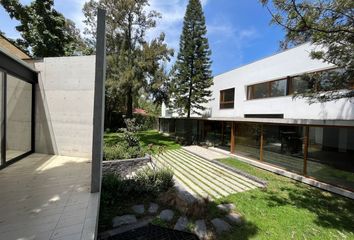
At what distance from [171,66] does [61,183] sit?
1246cm

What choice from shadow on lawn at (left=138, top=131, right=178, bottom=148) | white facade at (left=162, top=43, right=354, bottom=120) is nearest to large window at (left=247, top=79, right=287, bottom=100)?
white facade at (left=162, top=43, right=354, bottom=120)

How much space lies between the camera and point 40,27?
50.8 ft

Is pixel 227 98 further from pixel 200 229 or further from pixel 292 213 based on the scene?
pixel 200 229

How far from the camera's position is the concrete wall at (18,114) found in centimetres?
584

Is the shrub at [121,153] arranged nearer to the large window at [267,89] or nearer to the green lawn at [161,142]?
the green lawn at [161,142]

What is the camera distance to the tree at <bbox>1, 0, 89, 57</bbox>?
15.3 m

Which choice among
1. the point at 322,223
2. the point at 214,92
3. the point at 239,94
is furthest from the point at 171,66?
the point at 322,223

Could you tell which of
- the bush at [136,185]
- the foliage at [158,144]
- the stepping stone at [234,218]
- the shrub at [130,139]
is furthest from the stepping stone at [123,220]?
the foliage at [158,144]

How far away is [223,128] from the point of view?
12766mm

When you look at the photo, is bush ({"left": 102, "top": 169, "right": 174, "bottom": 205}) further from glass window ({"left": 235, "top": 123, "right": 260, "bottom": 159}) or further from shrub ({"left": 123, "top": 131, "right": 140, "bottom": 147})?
glass window ({"left": 235, "top": 123, "right": 260, "bottom": 159})

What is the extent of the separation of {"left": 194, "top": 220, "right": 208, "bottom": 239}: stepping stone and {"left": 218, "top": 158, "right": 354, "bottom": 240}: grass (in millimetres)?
305

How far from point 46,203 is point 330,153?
351 inches

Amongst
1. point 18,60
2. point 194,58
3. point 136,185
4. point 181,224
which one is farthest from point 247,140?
point 18,60

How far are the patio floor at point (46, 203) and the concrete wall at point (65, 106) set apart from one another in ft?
5.01
